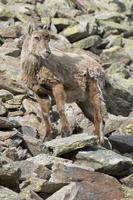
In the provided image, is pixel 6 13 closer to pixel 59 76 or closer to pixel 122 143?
pixel 59 76

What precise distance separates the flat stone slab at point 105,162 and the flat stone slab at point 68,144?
0.19 metres

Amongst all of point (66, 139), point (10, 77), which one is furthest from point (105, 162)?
point (10, 77)

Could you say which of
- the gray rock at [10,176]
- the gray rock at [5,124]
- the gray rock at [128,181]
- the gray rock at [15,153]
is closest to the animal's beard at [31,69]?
the gray rock at [5,124]

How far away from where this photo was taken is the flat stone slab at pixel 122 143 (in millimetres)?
14984

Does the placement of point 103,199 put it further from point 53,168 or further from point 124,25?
point 124,25

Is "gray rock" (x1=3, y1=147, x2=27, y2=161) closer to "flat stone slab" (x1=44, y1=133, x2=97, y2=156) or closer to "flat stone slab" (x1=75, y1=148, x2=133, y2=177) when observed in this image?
"flat stone slab" (x1=44, y1=133, x2=97, y2=156)

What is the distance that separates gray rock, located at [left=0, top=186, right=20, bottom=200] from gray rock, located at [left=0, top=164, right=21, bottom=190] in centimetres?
34

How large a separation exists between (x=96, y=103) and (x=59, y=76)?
1551 mm

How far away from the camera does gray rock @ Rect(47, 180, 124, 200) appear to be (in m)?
10.0

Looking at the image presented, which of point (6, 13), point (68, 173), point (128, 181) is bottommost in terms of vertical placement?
point (6, 13)

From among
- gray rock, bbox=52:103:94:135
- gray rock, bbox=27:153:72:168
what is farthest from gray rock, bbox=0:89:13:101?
gray rock, bbox=27:153:72:168

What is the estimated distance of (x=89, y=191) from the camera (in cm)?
1077

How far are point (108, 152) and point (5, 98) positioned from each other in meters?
5.73

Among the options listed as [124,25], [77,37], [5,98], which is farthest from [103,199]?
[124,25]
